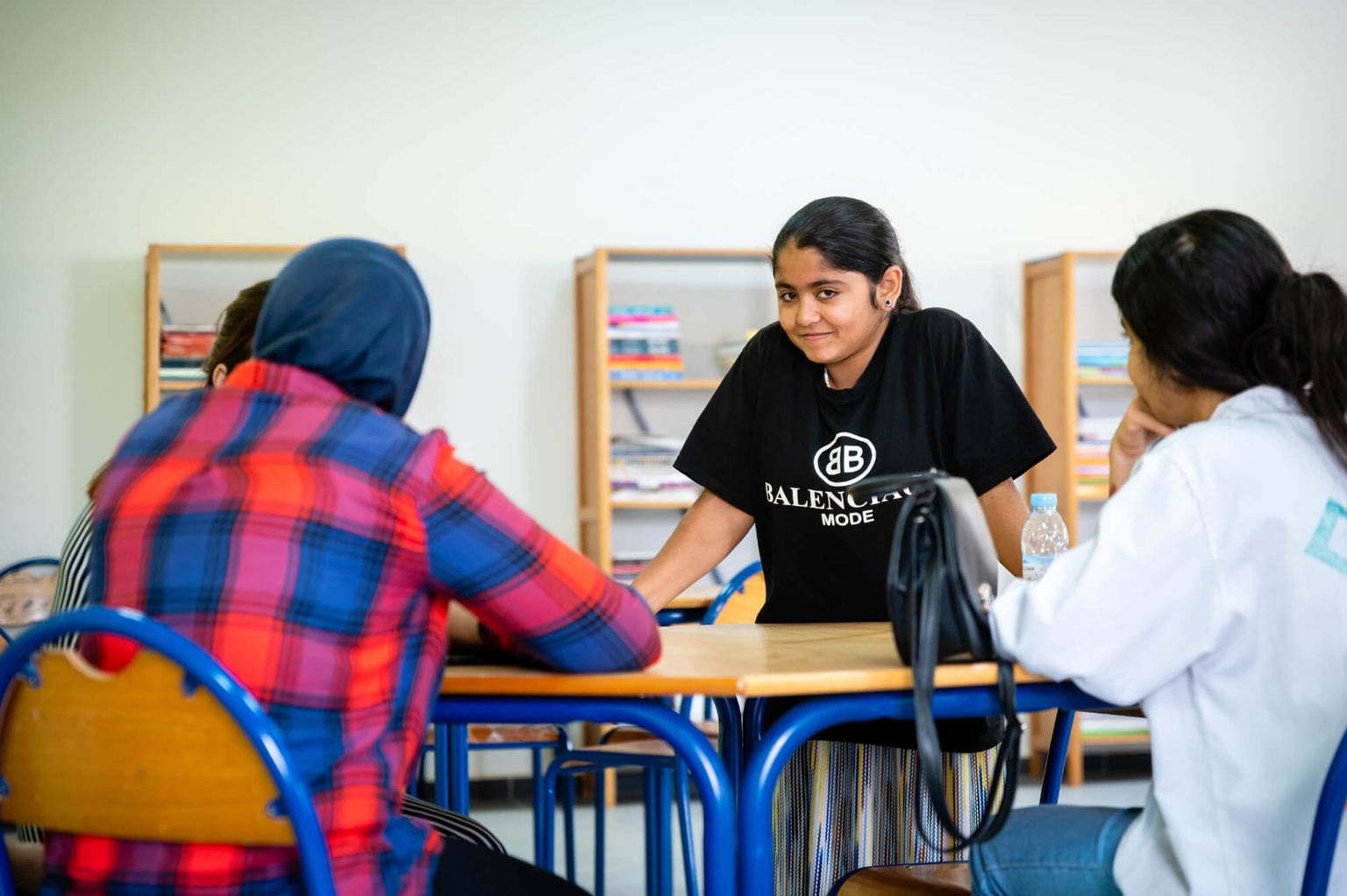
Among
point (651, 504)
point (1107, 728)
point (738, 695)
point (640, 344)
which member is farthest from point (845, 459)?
point (1107, 728)

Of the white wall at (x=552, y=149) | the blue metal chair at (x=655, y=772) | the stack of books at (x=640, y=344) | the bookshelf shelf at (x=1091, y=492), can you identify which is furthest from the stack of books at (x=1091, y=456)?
the blue metal chair at (x=655, y=772)

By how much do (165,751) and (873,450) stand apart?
1173mm

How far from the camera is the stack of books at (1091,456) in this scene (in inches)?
189

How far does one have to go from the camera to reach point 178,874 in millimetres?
1189

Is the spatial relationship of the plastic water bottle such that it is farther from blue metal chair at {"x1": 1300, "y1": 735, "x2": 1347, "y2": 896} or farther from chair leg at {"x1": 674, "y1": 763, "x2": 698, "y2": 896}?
chair leg at {"x1": 674, "y1": 763, "x2": 698, "y2": 896}

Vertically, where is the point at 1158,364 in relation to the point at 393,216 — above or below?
below

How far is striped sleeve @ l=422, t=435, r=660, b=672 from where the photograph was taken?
4.19 feet

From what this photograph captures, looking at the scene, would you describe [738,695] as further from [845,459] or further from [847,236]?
[847,236]

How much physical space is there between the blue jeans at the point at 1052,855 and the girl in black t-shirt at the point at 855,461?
18.9 inches

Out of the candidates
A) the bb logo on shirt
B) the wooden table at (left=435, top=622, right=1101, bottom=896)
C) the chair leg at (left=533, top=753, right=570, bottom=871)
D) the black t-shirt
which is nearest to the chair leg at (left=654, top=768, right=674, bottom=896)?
the chair leg at (left=533, top=753, right=570, bottom=871)

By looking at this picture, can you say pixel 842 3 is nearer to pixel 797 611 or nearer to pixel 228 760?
pixel 797 611

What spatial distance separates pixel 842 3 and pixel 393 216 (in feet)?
5.95

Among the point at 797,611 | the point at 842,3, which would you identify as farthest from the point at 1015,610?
the point at 842,3

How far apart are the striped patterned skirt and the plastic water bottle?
314 millimetres
